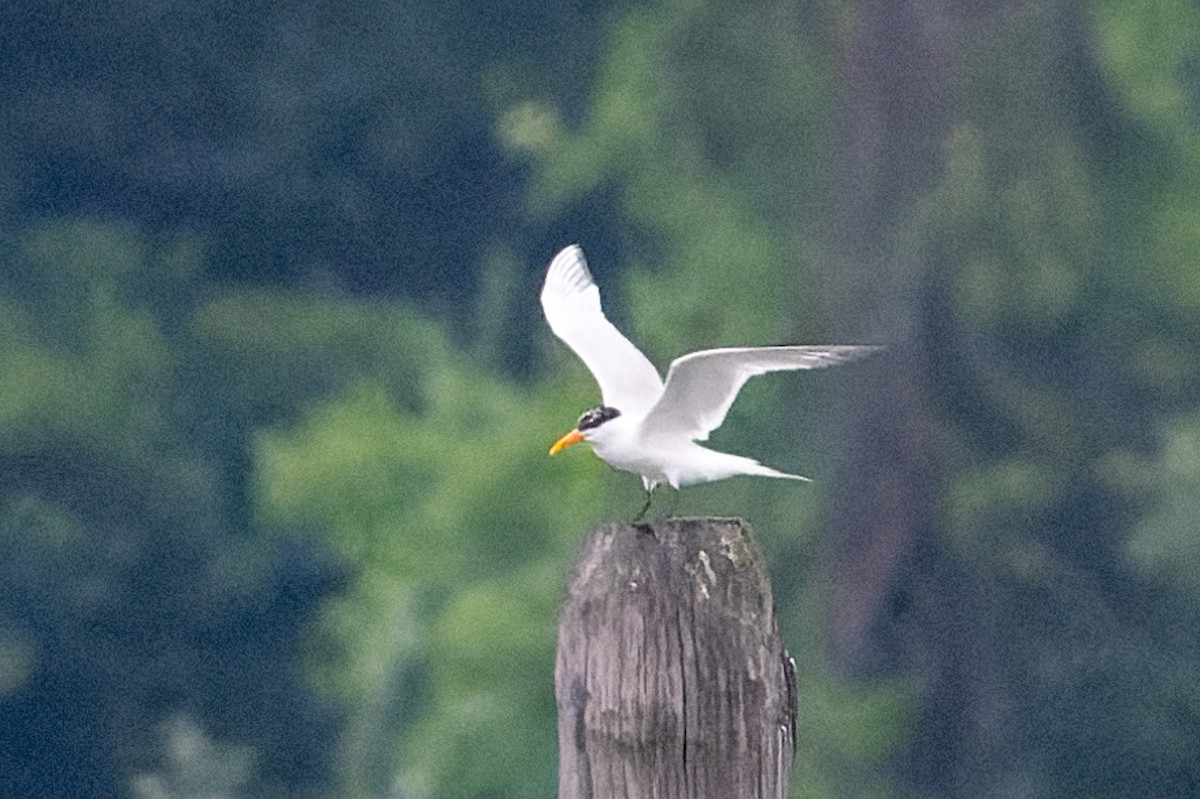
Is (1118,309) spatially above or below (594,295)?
above

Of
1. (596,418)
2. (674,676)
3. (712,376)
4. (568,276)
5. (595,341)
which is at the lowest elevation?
(674,676)

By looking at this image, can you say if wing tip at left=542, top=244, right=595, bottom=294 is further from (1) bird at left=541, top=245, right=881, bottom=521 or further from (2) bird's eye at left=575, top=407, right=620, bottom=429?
(2) bird's eye at left=575, top=407, right=620, bottom=429

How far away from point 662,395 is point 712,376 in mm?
77

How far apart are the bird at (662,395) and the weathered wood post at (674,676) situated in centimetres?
58

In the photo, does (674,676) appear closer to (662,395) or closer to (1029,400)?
(662,395)

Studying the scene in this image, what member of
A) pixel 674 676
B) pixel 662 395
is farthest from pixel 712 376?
pixel 674 676

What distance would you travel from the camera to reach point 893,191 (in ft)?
20.3

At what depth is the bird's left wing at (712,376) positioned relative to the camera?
220 centimetres

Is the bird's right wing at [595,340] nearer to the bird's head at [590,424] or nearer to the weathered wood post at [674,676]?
the bird's head at [590,424]

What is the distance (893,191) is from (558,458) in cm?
114

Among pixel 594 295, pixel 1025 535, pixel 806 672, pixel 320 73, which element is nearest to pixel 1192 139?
pixel 1025 535

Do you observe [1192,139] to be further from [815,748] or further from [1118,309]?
[815,748]

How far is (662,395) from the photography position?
2.52 meters

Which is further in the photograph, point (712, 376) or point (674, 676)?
point (712, 376)
